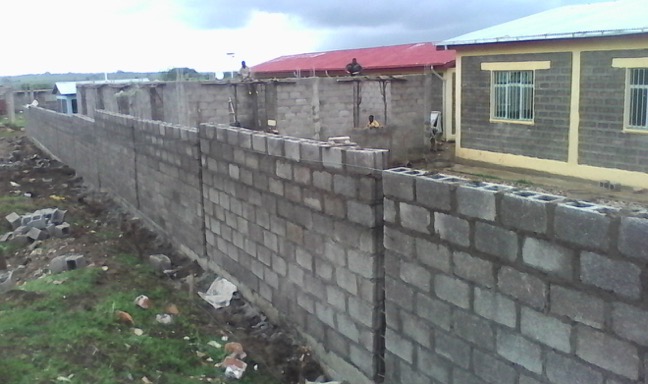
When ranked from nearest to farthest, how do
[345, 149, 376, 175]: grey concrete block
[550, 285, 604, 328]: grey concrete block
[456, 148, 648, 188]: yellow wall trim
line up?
[550, 285, 604, 328]: grey concrete block
[345, 149, 376, 175]: grey concrete block
[456, 148, 648, 188]: yellow wall trim

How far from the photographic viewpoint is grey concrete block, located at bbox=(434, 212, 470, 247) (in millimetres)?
3658

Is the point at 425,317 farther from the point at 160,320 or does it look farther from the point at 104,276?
the point at 104,276

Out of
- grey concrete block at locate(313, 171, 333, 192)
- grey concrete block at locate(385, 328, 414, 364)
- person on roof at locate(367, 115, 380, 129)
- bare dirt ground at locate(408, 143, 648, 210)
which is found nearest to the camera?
grey concrete block at locate(385, 328, 414, 364)

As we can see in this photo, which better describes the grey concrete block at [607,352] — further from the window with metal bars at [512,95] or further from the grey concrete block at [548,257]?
the window with metal bars at [512,95]

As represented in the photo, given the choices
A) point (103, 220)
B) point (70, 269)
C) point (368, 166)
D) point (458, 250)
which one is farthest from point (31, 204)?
point (458, 250)

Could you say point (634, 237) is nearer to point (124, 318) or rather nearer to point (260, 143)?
point (260, 143)

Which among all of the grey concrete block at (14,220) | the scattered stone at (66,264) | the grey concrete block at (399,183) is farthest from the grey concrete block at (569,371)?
the grey concrete block at (14,220)

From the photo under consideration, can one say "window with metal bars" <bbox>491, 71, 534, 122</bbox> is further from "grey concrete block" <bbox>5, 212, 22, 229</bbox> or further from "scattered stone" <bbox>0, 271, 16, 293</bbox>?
"scattered stone" <bbox>0, 271, 16, 293</bbox>

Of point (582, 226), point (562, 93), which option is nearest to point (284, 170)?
point (582, 226)

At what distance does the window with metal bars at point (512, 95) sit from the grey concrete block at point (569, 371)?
12514 mm

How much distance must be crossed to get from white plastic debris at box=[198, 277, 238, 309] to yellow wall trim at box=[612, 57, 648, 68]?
30.7 ft

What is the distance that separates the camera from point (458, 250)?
3717 mm

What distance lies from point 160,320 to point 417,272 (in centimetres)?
303

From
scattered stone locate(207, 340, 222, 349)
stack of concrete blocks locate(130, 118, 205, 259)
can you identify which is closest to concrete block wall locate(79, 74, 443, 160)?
stack of concrete blocks locate(130, 118, 205, 259)
